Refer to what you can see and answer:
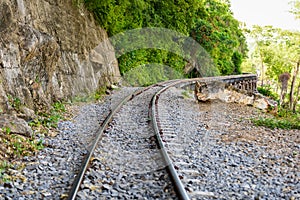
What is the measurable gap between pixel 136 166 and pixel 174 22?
21.9m

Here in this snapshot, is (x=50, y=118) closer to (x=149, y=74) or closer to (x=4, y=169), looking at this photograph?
(x=4, y=169)

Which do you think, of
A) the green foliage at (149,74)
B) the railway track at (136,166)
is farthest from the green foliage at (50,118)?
the green foliage at (149,74)

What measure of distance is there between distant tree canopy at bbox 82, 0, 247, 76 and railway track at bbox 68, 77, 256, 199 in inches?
424

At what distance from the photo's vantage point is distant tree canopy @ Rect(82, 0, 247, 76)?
750 inches

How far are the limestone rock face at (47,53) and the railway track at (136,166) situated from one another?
2347 millimetres

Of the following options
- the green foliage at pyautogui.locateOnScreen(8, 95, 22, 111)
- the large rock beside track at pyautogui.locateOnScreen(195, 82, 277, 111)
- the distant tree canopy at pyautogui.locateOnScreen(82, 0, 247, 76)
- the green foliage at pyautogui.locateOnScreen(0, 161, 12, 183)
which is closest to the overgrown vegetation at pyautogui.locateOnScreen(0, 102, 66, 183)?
the green foliage at pyautogui.locateOnScreen(0, 161, 12, 183)

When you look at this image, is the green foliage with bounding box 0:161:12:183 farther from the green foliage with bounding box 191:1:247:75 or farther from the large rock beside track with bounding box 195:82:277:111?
the green foliage with bounding box 191:1:247:75

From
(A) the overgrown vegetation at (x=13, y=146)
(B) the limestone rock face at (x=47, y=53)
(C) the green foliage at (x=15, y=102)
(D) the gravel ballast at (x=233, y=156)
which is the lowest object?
(D) the gravel ballast at (x=233, y=156)

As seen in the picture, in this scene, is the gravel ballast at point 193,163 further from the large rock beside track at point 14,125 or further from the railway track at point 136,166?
the large rock beside track at point 14,125

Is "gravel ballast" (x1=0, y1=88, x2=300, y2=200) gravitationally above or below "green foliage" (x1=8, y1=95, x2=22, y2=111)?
below

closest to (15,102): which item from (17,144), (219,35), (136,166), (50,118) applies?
(50,118)

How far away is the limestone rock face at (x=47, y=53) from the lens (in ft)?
25.4

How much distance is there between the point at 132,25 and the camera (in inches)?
853

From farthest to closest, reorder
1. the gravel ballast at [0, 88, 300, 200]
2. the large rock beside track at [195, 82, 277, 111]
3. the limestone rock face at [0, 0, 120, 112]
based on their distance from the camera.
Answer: the large rock beside track at [195, 82, 277, 111] → the limestone rock face at [0, 0, 120, 112] → the gravel ballast at [0, 88, 300, 200]
